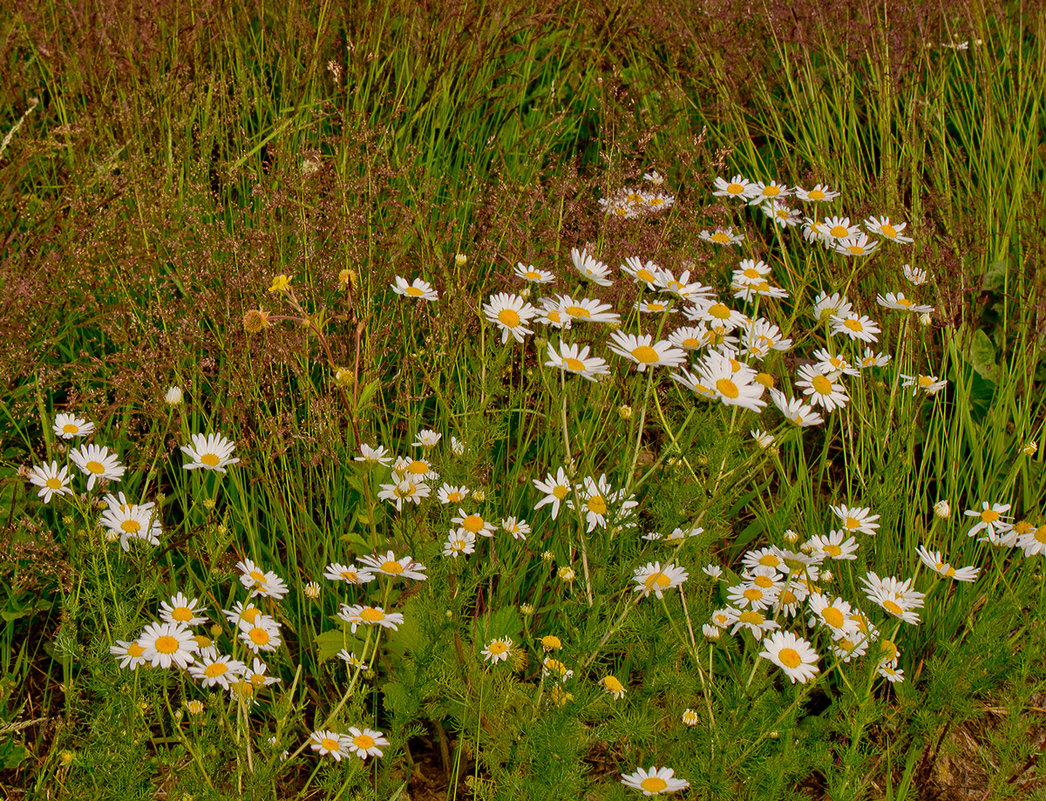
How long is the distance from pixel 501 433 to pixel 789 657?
63 cm

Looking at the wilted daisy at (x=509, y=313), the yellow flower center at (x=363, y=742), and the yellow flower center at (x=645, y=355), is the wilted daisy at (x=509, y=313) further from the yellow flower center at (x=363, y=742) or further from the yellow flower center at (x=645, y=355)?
the yellow flower center at (x=363, y=742)

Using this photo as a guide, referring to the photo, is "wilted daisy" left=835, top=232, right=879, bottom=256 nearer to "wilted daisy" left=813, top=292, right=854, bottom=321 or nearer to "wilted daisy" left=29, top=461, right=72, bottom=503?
"wilted daisy" left=813, top=292, right=854, bottom=321

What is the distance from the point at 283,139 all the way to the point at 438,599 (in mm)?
1623

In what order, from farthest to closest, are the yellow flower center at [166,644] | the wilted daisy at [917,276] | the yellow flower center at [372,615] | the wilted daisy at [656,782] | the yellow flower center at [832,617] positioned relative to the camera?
1. the wilted daisy at [917,276]
2. the yellow flower center at [832,617]
3. the yellow flower center at [372,615]
4. the yellow flower center at [166,644]
5. the wilted daisy at [656,782]

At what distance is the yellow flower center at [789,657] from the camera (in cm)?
150

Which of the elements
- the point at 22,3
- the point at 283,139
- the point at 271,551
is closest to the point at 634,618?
the point at 271,551

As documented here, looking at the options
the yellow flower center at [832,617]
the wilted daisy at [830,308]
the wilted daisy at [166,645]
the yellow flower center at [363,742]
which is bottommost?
the yellow flower center at [363,742]

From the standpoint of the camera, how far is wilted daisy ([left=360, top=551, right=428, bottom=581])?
149 centimetres

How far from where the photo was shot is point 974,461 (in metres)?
2.14

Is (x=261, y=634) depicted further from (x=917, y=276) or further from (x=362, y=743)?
(x=917, y=276)

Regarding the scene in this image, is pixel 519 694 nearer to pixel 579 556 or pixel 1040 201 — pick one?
pixel 579 556

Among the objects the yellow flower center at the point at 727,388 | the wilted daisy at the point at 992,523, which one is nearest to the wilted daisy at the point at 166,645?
the yellow flower center at the point at 727,388

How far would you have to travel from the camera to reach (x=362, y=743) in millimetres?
1369

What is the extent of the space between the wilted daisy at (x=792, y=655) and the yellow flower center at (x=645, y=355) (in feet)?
1.60
